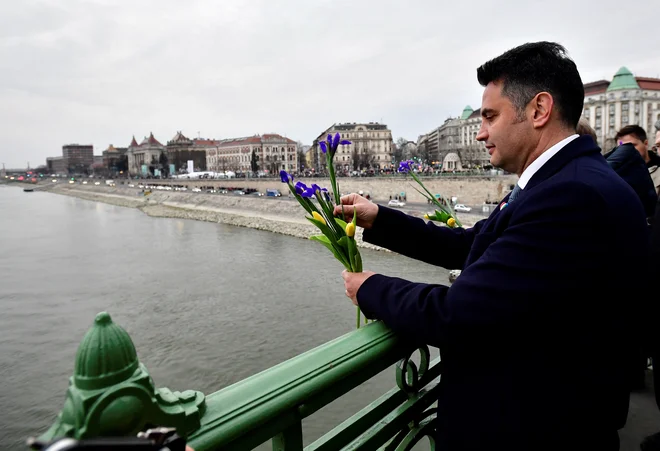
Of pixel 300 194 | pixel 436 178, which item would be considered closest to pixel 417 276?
pixel 300 194

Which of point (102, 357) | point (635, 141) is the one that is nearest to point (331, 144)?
point (102, 357)

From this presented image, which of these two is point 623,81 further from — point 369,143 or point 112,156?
point 112,156

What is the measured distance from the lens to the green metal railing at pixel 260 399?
711 mm

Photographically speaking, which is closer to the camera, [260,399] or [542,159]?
[260,399]

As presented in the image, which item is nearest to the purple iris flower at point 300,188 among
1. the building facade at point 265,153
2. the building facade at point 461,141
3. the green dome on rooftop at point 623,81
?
the building facade at point 461,141

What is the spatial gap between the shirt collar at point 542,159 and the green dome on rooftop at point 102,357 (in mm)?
1174

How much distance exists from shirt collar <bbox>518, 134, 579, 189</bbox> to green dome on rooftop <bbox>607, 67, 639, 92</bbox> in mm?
73485

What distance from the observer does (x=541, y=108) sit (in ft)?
4.45

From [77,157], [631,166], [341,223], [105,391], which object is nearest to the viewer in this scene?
[105,391]

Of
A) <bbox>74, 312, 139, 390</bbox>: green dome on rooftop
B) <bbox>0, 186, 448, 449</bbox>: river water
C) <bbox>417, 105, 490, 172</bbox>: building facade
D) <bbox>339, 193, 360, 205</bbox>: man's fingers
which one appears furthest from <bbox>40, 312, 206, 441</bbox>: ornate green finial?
<bbox>417, 105, 490, 172</bbox>: building facade

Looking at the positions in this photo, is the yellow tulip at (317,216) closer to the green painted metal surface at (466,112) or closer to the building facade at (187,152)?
the green painted metal surface at (466,112)

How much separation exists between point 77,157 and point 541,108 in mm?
180747

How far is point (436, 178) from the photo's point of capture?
38.8m

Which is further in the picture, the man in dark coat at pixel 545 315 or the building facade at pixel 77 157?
the building facade at pixel 77 157
